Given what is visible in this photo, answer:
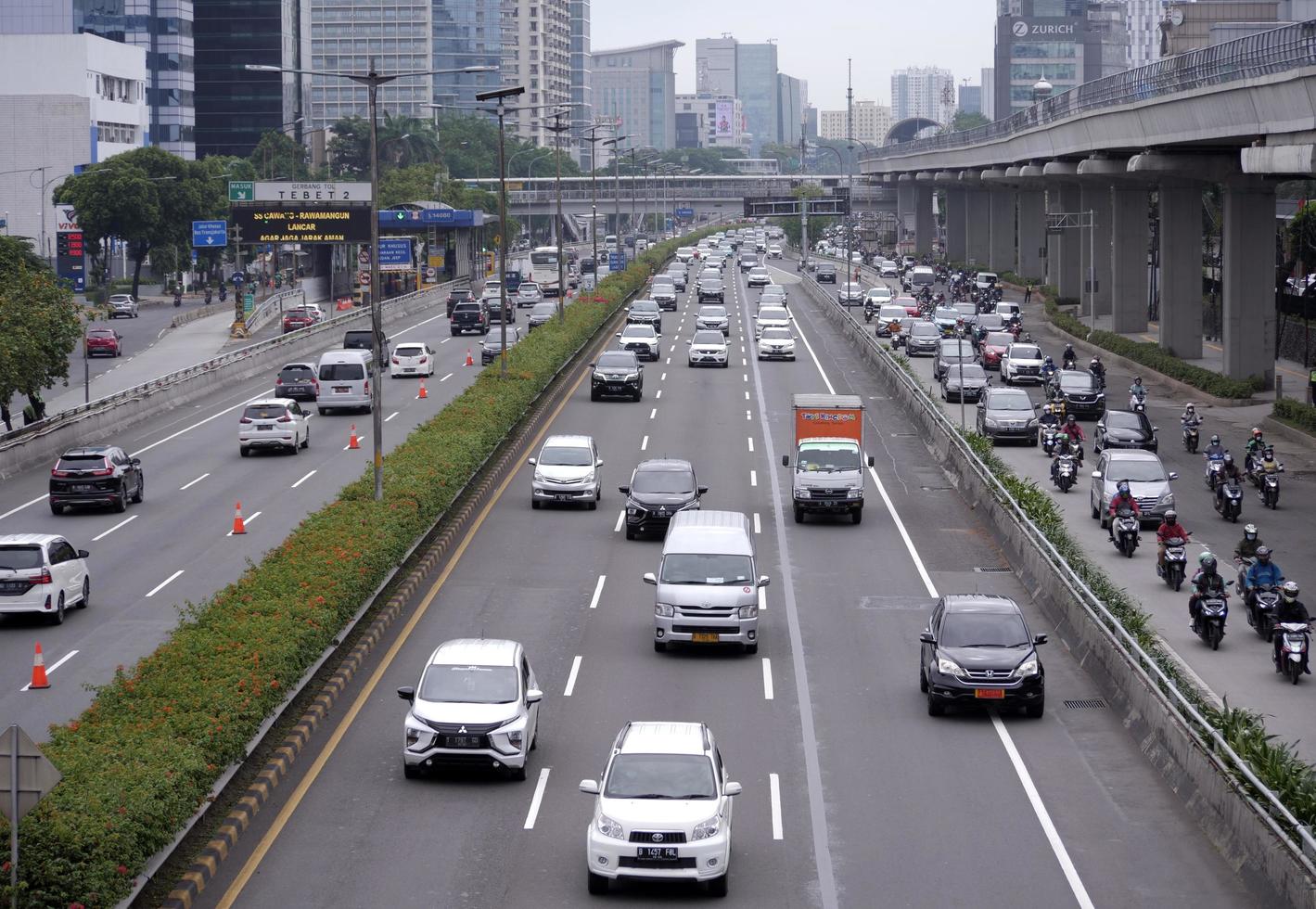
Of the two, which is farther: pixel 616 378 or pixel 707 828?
pixel 616 378

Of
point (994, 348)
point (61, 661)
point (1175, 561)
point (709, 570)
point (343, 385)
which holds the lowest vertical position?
point (61, 661)

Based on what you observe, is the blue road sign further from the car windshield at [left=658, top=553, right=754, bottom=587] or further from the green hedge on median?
the car windshield at [left=658, top=553, right=754, bottom=587]

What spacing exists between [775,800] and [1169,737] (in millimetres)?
4982

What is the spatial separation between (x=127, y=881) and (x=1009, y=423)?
39.1 metres

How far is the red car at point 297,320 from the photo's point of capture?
9100cm

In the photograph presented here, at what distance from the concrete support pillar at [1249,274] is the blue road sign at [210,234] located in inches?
2714

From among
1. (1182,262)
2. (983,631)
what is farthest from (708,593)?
(1182,262)

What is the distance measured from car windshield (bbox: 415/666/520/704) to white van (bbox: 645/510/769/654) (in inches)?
240

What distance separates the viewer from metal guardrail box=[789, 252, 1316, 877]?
16.4 meters

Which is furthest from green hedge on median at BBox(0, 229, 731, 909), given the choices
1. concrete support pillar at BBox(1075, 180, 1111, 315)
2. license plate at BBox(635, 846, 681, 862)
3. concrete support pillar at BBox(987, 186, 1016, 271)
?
concrete support pillar at BBox(987, 186, 1016, 271)

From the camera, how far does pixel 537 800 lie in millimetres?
19984

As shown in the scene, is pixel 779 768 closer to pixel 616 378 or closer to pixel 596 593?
pixel 596 593

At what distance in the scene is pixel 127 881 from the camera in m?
15.3

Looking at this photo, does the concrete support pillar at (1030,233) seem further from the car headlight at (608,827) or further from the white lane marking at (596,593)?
the car headlight at (608,827)
